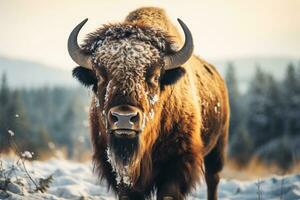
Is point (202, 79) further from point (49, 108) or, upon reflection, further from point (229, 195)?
point (49, 108)

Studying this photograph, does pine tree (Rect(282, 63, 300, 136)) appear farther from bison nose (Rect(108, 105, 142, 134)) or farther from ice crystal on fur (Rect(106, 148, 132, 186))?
bison nose (Rect(108, 105, 142, 134))

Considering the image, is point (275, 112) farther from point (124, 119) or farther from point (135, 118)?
point (124, 119)

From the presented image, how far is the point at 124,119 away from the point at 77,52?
1458 mm

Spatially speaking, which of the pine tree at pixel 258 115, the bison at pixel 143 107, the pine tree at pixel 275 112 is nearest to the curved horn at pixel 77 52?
the bison at pixel 143 107

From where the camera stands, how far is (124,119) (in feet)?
16.5

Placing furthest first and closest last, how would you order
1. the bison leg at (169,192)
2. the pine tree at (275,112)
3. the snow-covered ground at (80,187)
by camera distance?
the pine tree at (275,112)
the snow-covered ground at (80,187)
the bison leg at (169,192)

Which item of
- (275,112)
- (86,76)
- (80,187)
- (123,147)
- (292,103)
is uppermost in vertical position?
(86,76)

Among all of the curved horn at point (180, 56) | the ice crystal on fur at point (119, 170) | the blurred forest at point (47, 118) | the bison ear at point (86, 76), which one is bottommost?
the blurred forest at point (47, 118)

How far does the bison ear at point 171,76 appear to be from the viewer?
605 cm

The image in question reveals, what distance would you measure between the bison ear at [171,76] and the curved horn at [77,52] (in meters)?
0.84

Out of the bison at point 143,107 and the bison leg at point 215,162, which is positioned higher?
the bison at point 143,107

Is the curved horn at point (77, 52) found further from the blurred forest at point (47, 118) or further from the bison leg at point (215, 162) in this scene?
the blurred forest at point (47, 118)

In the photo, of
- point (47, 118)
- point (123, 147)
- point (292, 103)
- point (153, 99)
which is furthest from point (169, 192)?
point (47, 118)

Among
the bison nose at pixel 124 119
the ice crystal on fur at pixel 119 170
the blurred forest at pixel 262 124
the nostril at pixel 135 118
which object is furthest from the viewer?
the blurred forest at pixel 262 124
